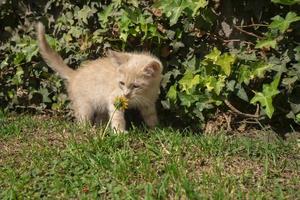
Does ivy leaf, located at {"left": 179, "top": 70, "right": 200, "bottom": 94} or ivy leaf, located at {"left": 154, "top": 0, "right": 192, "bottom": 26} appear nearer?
ivy leaf, located at {"left": 154, "top": 0, "right": 192, "bottom": 26}

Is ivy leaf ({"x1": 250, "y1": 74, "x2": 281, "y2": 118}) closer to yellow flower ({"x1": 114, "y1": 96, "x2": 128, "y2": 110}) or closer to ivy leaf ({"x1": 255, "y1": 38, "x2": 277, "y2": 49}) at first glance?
ivy leaf ({"x1": 255, "y1": 38, "x2": 277, "y2": 49})

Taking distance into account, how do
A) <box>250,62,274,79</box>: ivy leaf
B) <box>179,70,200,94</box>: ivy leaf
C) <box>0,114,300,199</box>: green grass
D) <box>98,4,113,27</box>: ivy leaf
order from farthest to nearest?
<box>98,4,113,27</box>: ivy leaf → <box>179,70,200,94</box>: ivy leaf → <box>250,62,274,79</box>: ivy leaf → <box>0,114,300,199</box>: green grass

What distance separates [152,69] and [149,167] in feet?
4.42

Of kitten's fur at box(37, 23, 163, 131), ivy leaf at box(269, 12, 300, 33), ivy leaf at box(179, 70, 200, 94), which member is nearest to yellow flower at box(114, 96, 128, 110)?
kitten's fur at box(37, 23, 163, 131)

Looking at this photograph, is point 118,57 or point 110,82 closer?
point 118,57

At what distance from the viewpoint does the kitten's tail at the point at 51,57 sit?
5.66 meters

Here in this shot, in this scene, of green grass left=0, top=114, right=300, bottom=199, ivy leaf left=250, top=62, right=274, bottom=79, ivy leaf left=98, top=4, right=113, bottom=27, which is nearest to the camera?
green grass left=0, top=114, right=300, bottom=199

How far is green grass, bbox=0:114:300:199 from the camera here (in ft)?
12.6

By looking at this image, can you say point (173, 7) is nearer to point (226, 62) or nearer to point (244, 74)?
point (226, 62)

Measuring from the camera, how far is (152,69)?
5203 millimetres

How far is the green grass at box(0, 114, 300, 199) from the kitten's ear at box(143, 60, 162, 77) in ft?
1.95

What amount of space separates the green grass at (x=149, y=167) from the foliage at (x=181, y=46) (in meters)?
0.48

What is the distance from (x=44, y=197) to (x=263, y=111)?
2.28m

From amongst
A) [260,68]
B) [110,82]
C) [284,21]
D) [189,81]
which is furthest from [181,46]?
[284,21]
